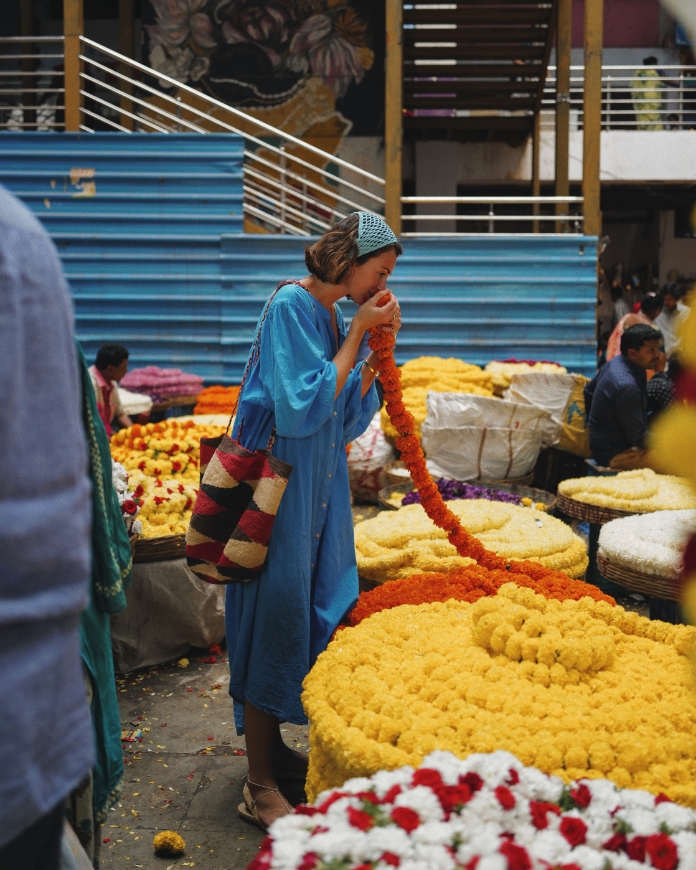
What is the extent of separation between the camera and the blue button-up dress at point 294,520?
248 centimetres

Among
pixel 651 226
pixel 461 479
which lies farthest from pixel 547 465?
pixel 651 226

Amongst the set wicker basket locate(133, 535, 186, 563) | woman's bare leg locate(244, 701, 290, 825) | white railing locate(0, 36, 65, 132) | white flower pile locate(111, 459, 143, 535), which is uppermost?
white railing locate(0, 36, 65, 132)

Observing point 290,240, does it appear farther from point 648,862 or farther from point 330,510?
→ point 648,862

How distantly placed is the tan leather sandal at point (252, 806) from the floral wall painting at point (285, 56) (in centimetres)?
1095

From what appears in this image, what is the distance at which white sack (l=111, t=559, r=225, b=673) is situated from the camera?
3.98 meters

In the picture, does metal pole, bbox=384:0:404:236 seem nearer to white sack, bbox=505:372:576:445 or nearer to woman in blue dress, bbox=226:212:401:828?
white sack, bbox=505:372:576:445

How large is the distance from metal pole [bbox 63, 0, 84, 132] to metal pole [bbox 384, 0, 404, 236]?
3193 mm

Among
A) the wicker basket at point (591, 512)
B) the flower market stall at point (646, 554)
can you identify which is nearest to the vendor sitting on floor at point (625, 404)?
the wicker basket at point (591, 512)

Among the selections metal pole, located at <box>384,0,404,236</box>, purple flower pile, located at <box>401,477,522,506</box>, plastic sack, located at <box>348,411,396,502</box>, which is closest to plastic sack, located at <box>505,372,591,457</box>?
plastic sack, located at <box>348,411,396,502</box>

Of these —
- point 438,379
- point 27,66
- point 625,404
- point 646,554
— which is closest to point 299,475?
point 646,554

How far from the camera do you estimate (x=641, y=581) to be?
125 inches

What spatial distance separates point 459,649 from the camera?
86.2 inches

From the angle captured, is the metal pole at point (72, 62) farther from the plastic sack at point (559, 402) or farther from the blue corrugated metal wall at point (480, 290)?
the plastic sack at point (559, 402)

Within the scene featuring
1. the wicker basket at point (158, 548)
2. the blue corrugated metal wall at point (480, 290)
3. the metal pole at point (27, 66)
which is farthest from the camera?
the metal pole at point (27, 66)
